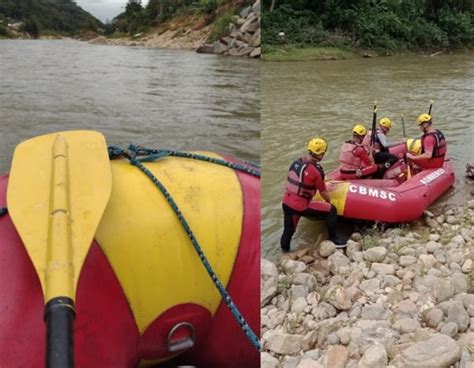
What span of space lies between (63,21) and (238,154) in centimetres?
443

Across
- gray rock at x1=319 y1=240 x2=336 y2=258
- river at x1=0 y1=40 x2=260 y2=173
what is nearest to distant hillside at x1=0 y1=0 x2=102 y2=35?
river at x1=0 y1=40 x2=260 y2=173

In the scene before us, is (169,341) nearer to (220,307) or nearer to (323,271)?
(220,307)

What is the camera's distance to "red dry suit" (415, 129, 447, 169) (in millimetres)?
4395

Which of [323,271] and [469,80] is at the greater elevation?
[469,80]

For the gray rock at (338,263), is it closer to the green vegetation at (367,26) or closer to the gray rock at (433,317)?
the gray rock at (433,317)

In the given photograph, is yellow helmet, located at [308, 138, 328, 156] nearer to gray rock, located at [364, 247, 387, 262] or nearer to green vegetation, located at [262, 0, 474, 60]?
gray rock, located at [364, 247, 387, 262]

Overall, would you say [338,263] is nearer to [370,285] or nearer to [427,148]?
[370,285]

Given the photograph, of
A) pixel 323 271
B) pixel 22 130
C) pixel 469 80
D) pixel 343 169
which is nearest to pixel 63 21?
pixel 22 130

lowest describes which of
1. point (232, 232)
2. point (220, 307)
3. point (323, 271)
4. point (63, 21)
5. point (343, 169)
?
point (323, 271)

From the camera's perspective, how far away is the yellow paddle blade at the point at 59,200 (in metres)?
0.69

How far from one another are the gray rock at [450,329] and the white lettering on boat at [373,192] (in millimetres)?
1580

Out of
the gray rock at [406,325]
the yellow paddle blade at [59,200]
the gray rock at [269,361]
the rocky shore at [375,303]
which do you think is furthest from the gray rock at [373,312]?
the yellow paddle blade at [59,200]

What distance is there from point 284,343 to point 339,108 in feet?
21.1

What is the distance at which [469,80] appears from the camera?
11.3 metres
